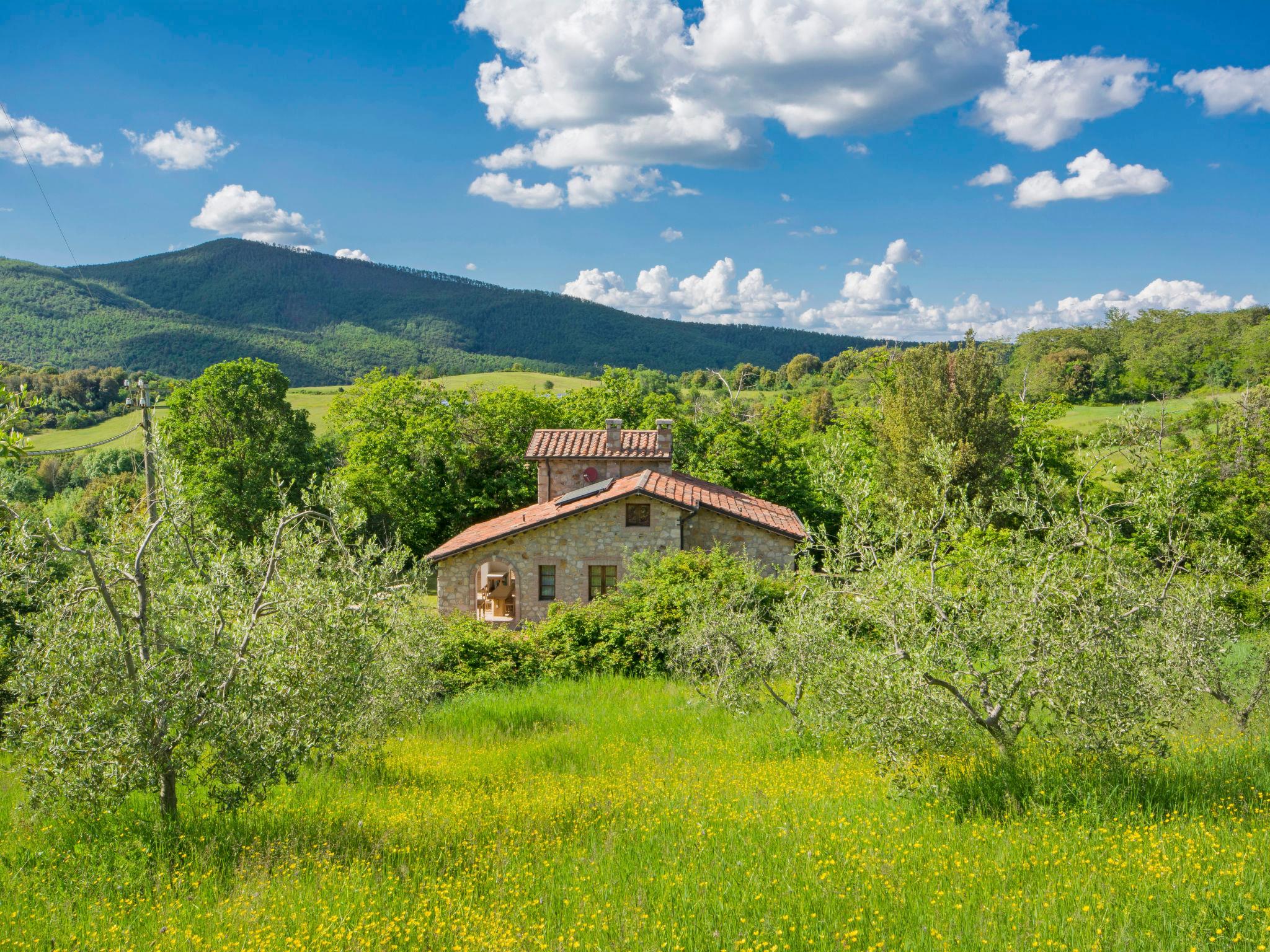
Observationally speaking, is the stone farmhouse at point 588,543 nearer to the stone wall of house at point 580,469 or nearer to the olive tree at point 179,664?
the stone wall of house at point 580,469

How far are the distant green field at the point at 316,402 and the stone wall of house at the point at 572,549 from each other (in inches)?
713

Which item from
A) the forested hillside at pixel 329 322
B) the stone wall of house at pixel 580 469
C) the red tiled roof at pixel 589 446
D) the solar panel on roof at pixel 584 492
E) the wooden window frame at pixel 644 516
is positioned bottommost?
the wooden window frame at pixel 644 516

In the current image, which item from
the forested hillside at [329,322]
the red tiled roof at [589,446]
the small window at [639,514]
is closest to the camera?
the small window at [639,514]

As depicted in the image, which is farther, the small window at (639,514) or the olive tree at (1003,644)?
the small window at (639,514)

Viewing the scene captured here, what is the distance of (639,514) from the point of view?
24344 mm

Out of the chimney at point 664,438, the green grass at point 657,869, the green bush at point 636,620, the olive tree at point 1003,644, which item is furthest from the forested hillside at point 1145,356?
the green grass at point 657,869

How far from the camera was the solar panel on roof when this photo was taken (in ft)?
85.4

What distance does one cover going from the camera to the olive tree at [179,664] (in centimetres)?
631

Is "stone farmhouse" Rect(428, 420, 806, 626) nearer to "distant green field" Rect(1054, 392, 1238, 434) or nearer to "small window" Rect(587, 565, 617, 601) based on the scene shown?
"small window" Rect(587, 565, 617, 601)

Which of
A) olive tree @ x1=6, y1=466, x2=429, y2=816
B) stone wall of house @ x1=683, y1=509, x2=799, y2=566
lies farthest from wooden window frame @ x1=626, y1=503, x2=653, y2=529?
olive tree @ x1=6, y1=466, x2=429, y2=816

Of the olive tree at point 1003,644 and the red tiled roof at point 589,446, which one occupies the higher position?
the red tiled roof at point 589,446

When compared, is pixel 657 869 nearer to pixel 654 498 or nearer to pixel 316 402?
pixel 654 498

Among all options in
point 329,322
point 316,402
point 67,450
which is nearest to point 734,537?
point 67,450

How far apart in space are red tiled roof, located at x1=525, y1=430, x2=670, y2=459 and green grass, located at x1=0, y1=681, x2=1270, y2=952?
19.5 meters
